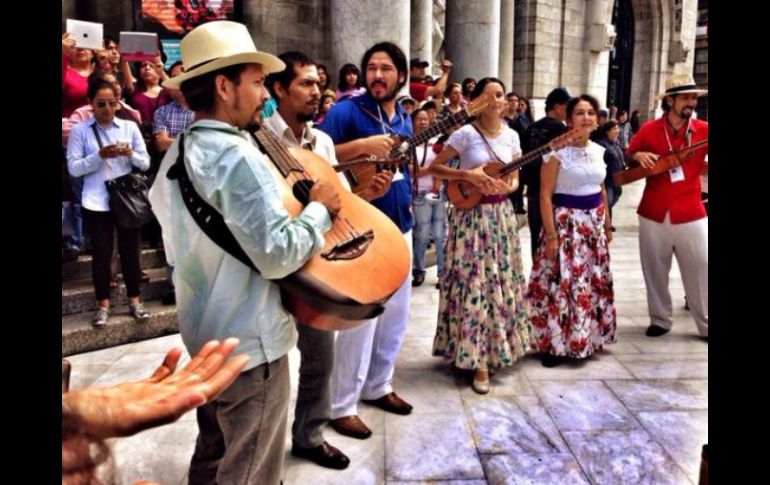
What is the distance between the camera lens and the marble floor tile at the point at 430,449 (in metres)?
2.90

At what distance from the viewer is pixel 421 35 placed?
30.4 feet

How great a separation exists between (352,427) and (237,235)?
1.77m

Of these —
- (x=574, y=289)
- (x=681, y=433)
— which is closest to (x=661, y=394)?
(x=681, y=433)

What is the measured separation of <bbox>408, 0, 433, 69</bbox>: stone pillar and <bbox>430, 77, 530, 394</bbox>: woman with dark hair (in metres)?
5.62

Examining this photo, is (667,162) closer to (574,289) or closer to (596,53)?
(574,289)

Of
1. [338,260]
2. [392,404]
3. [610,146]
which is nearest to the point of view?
[338,260]

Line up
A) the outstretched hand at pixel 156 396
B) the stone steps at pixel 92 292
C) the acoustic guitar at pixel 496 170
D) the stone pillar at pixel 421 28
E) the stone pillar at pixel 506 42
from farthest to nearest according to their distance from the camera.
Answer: the stone pillar at pixel 506 42 < the stone pillar at pixel 421 28 < the stone steps at pixel 92 292 < the acoustic guitar at pixel 496 170 < the outstretched hand at pixel 156 396

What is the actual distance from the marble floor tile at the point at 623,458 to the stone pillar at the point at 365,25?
4.61 metres

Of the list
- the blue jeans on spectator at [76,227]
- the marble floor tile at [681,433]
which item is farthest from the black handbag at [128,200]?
the marble floor tile at [681,433]

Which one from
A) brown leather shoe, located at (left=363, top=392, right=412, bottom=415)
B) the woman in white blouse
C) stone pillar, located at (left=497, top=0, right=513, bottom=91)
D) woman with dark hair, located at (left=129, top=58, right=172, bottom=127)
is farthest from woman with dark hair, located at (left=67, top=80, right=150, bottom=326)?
stone pillar, located at (left=497, top=0, right=513, bottom=91)

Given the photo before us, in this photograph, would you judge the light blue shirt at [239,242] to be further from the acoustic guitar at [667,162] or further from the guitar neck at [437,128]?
the acoustic guitar at [667,162]

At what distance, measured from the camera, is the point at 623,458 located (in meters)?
3.02
